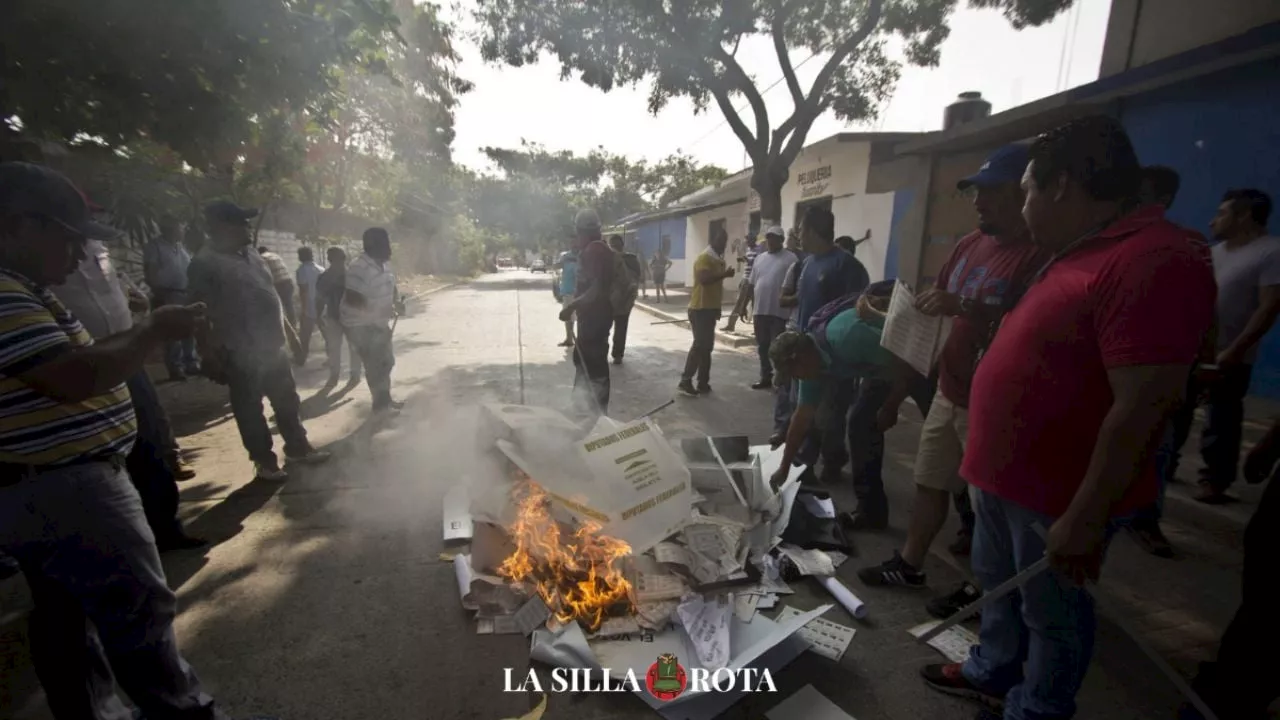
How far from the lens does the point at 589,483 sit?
2.84 meters

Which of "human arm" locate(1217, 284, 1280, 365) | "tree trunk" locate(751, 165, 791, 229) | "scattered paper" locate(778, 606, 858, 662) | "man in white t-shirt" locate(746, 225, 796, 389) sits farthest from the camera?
"tree trunk" locate(751, 165, 791, 229)

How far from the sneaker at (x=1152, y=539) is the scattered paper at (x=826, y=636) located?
7.22 feet

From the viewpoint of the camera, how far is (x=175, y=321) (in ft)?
5.75

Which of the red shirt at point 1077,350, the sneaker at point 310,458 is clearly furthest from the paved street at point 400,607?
the red shirt at point 1077,350

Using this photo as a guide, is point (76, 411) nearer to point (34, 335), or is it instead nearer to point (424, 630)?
point (34, 335)

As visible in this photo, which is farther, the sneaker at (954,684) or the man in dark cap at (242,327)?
the man in dark cap at (242,327)

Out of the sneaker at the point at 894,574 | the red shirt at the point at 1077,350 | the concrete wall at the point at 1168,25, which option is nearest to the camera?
the red shirt at the point at 1077,350

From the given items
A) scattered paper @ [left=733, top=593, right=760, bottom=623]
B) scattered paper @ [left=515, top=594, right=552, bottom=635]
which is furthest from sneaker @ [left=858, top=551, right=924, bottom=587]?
scattered paper @ [left=515, top=594, right=552, bottom=635]

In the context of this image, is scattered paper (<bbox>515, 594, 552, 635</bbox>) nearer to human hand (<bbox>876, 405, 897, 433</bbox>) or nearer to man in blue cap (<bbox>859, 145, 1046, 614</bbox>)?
man in blue cap (<bbox>859, 145, 1046, 614</bbox>)

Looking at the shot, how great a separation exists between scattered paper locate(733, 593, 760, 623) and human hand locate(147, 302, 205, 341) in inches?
98.3

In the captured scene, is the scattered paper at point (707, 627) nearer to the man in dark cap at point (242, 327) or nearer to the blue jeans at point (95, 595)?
the blue jeans at point (95, 595)

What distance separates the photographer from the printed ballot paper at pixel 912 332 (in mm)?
2646

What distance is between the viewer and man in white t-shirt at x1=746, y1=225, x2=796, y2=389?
21.4 ft

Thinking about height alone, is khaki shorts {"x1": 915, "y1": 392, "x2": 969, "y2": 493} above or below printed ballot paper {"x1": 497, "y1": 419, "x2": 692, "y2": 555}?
above
